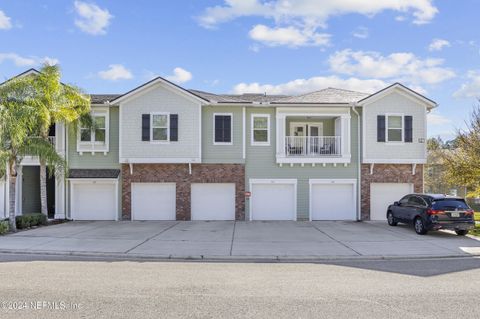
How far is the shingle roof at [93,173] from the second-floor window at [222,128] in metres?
5.69

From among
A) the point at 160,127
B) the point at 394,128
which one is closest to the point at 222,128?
the point at 160,127

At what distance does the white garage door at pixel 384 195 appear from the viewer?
21250mm

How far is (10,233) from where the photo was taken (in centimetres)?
1532

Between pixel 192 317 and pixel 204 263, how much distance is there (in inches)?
179

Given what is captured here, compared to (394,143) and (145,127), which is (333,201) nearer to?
(394,143)

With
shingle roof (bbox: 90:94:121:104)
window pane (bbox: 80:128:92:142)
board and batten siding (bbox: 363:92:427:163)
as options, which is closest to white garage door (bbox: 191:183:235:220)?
window pane (bbox: 80:128:92:142)

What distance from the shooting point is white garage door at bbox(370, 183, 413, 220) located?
21250 millimetres

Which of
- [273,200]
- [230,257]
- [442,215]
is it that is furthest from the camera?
[273,200]

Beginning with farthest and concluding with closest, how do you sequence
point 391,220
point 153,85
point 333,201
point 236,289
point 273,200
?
1. point 333,201
2. point 273,200
3. point 153,85
4. point 391,220
5. point 236,289

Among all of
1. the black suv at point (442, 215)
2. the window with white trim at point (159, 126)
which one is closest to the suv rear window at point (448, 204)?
the black suv at point (442, 215)

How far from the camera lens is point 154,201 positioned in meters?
20.9

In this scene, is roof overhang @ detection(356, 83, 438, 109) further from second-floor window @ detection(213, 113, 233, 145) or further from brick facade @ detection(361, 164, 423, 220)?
second-floor window @ detection(213, 113, 233, 145)

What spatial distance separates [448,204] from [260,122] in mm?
10031

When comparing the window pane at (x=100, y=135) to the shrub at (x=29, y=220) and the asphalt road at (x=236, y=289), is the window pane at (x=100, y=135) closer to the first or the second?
the shrub at (x=29, y=220)
